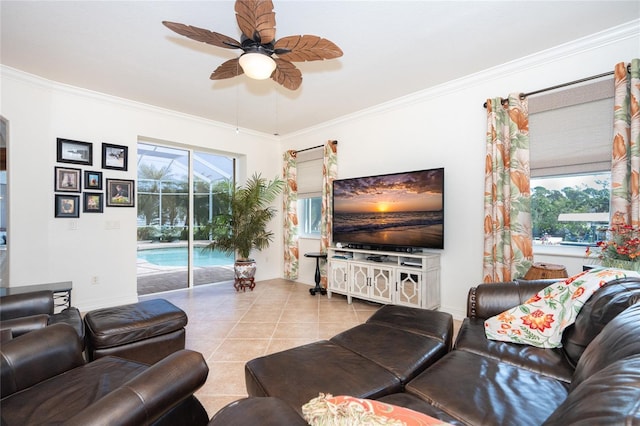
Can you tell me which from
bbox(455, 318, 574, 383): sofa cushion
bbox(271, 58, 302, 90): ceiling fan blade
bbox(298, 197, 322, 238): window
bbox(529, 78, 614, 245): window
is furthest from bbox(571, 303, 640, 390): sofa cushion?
bbox(298, 197, 322, 238): window

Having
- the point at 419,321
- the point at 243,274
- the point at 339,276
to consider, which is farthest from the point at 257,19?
the point at 243,274

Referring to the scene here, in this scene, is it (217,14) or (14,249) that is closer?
(217,14)

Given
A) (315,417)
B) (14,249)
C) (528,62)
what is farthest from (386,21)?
(14,249)

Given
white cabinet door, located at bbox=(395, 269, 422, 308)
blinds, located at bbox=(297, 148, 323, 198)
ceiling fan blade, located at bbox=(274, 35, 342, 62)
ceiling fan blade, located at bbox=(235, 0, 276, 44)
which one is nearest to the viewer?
ceiling fan blade, located at bbox=(235, 0, 276, 44)

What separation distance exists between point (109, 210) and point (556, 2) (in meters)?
5.10

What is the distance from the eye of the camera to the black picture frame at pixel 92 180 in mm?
3652

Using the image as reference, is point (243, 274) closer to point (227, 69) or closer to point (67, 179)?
point (67, 179)

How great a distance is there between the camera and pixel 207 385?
6.56 ft

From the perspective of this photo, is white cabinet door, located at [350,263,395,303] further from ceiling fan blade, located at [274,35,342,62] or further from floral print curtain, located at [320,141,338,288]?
ceiling fan blade, located at [274,35,342,62]

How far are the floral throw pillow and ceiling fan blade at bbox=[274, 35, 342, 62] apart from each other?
1.91 metres

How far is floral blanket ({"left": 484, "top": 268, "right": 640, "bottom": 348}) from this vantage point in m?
1.52

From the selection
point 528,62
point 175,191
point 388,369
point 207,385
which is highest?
point 528,62

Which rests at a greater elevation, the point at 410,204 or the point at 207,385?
the point at 410,204

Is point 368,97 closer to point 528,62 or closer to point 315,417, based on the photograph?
point 528,62
